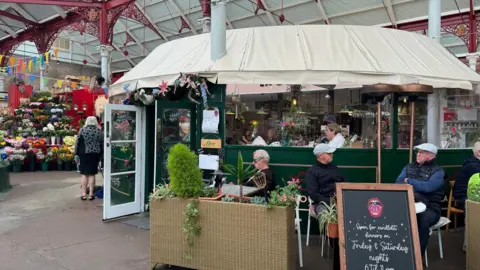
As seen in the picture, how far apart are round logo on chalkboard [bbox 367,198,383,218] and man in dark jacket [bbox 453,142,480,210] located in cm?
204

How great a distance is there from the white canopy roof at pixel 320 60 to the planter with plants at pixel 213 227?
1.81 m

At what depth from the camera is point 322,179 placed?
414cm

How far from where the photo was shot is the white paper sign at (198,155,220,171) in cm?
543

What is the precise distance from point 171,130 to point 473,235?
3.88 meters

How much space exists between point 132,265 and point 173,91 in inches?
104

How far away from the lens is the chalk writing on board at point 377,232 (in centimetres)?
310

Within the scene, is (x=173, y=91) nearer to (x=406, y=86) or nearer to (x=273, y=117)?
(x=273, y=117)

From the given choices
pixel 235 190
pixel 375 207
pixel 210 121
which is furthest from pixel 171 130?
pixel 375 207

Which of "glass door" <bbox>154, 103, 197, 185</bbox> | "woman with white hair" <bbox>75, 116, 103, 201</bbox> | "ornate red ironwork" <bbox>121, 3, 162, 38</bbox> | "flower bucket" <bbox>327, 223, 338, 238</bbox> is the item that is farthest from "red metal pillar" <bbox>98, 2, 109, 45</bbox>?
"flower bucket" <bbox>327, 223, 338, 238</bbox>

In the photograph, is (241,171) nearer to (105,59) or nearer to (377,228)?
(377,228)

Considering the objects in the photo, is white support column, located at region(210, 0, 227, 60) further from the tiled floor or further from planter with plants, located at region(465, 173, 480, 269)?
planter with plants, located at region(465, 173, 480, 269)

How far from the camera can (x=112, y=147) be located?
5.67 m

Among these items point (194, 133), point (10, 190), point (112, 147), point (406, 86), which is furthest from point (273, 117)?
point (10, 190)

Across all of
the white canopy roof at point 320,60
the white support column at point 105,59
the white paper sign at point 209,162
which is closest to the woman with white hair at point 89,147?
the white canopy roof at point 320,60
